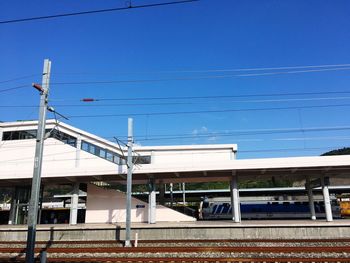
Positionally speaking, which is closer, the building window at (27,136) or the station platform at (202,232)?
the station platform at (202,232)

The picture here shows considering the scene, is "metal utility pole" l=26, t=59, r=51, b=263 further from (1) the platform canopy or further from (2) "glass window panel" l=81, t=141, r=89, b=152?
(2) "glass window panel" l=81, t=141, r=89, b=152

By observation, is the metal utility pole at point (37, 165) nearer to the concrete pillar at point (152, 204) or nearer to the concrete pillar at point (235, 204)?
the concrete pillar at point (152, 204)

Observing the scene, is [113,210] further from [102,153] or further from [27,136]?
[27,136]

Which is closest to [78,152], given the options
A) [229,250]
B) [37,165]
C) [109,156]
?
[109,156]

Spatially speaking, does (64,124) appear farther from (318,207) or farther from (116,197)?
(318,207)

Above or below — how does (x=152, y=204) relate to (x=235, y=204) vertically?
above

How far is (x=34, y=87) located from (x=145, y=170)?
16.2 meters

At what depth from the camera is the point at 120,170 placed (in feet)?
85.0

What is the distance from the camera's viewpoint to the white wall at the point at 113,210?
95.7 feet

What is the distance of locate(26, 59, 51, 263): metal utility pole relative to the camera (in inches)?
387

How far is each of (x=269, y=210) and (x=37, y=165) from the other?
33.8 metres

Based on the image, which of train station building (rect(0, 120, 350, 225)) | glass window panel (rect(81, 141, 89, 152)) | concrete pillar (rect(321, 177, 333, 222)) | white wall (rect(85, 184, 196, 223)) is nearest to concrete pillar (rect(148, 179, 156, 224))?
train station building (rect(0, 120, 350, 225))

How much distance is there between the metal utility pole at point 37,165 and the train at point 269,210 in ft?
100

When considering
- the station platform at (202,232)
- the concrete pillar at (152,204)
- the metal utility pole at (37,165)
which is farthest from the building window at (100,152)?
the metal utility pole at (37,165)
